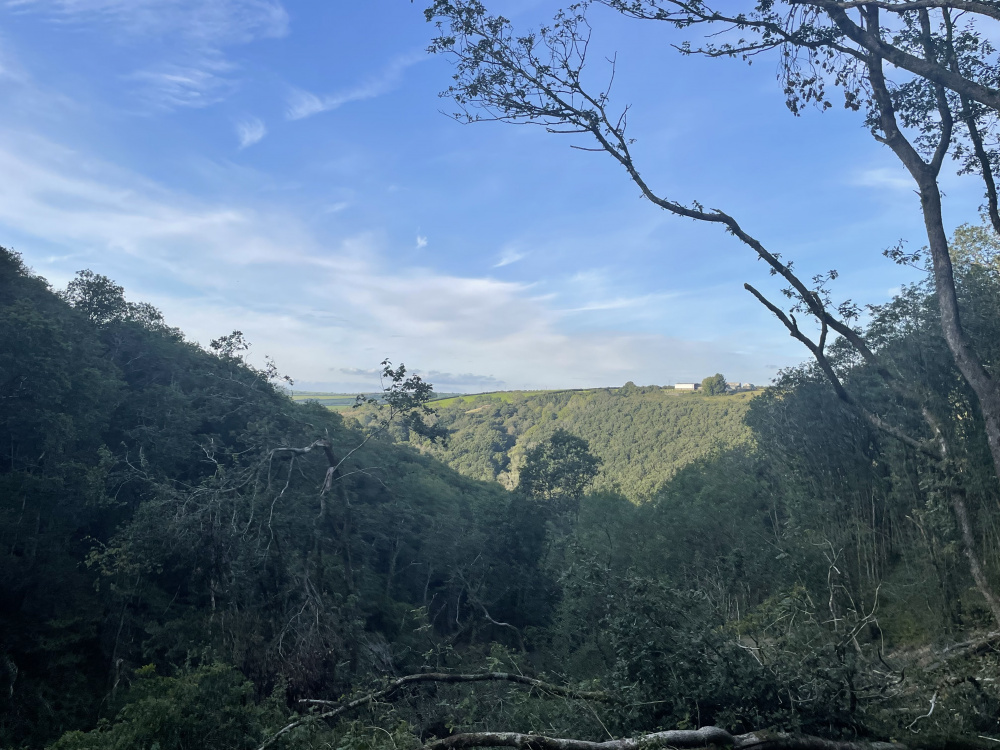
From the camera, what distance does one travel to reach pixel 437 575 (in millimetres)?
22719

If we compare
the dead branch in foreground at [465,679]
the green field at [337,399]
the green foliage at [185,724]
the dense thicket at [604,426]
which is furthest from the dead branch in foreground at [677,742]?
the dense thicket at [604,426]

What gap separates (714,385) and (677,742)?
7803 centimetres

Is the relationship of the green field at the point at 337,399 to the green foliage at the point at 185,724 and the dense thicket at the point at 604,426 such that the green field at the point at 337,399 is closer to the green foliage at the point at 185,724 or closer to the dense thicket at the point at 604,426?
the dense thicket at the point at 604,426

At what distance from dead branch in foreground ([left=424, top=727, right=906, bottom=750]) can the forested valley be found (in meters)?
0.03

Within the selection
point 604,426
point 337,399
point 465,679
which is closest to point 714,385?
point 604,426

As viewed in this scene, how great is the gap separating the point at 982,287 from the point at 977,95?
6.25 meters

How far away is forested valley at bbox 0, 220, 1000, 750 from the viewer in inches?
165

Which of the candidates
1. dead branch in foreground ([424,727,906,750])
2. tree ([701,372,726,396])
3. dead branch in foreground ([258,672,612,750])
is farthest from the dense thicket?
dead branch in foreground ([424,727,906,750])

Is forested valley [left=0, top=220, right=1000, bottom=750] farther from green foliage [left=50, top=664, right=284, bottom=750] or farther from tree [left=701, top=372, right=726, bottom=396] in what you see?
tree [left=701, top=372, right=726, bottom=396]

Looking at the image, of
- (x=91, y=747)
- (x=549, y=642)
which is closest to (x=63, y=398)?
(x=91, y=747)

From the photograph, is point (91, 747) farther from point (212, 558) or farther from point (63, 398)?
point (63, 398)

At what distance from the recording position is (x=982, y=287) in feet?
31.4

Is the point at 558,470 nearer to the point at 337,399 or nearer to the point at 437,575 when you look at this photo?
the point at 437,575

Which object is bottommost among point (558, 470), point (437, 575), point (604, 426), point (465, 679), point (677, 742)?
point (437, 575)
